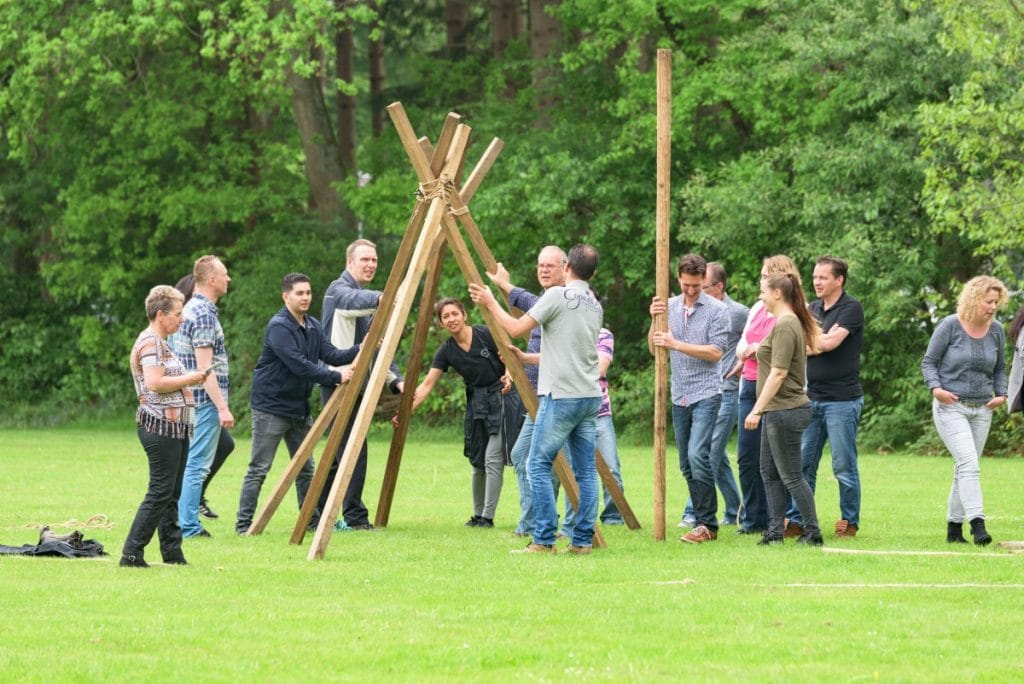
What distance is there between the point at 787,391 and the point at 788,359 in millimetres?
225

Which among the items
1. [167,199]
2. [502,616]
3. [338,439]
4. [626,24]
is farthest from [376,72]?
[502,616]

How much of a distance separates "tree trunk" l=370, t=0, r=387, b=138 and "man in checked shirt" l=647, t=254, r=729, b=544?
2181 centimetres

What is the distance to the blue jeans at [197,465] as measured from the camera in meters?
12.0

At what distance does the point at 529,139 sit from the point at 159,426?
735 inches

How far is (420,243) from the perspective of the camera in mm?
11117

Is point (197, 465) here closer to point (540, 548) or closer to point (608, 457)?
point (540, 548)

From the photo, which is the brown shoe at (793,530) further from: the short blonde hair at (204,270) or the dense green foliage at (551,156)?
the dense green foliage at (551,156)

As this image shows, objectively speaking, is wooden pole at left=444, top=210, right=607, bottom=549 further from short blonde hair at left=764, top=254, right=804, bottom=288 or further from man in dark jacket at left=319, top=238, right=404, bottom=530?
short blonde hair at left=764, top=254, right=804, bottom=288

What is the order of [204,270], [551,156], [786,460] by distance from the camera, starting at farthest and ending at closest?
[551,156], [204,270], [786,460]

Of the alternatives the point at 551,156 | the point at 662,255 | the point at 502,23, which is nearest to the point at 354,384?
the point at 662,255

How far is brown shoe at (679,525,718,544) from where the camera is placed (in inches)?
447

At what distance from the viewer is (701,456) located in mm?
11680

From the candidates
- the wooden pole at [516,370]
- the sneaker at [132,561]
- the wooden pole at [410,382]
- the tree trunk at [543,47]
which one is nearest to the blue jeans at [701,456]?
the wooden pole at [516,370]

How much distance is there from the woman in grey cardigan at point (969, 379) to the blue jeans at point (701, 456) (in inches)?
62.7
